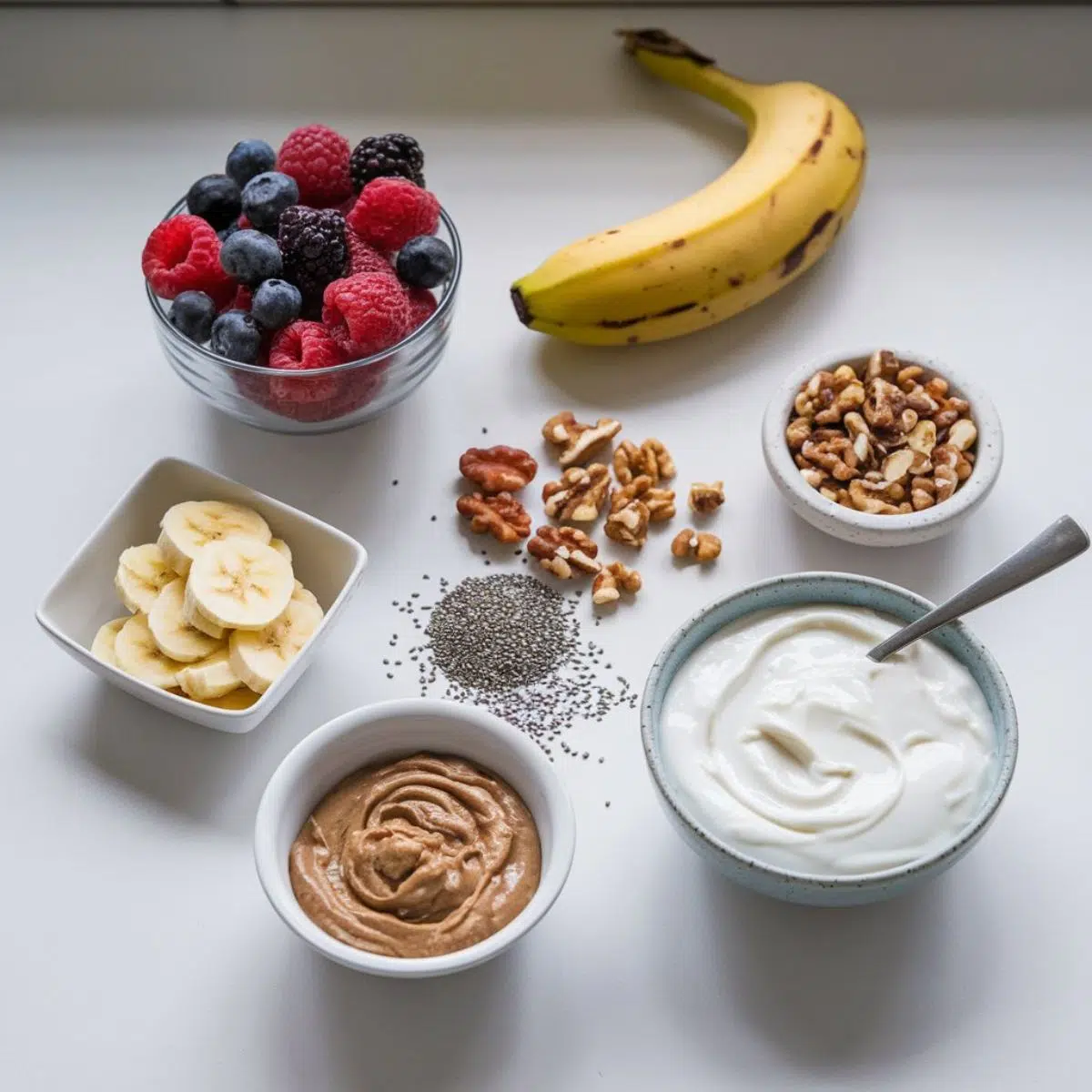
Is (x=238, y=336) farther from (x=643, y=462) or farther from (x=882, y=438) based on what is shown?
(x=882, y=438)

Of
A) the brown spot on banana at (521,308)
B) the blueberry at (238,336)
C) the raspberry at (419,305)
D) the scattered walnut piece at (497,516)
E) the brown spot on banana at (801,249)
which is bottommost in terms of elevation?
the scattered walnut piece at (497,516)

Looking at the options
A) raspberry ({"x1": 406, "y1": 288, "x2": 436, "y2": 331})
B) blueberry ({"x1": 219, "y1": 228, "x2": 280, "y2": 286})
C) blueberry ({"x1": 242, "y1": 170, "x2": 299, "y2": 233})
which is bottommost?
raspberry ({"x1": 406, "y1": 288, "x2": 436, "y2": 331})

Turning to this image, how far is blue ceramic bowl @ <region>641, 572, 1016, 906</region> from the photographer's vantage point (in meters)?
1.19

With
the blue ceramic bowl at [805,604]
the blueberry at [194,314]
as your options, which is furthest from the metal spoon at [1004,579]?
the blueberry at [194,314]

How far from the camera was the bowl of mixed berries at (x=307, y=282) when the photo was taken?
1485 millimetres

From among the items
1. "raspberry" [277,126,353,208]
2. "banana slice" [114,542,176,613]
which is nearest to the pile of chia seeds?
"banana slice" [114,542,176,613]

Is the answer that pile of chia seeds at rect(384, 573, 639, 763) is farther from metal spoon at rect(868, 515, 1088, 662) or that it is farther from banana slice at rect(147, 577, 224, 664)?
metal spoon at rect(868, 515, 1088, 662)

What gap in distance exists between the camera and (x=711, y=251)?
167 centimetres

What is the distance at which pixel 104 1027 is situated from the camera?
→ 1.30 metres

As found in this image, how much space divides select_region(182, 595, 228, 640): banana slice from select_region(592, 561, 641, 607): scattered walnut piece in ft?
1.27

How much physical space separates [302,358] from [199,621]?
0.96 feet

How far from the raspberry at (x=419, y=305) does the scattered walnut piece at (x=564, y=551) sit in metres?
0.26

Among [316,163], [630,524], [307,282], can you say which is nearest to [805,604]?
[630,524]

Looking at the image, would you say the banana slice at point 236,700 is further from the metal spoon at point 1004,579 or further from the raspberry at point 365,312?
the metal spoon at point 1004,579
